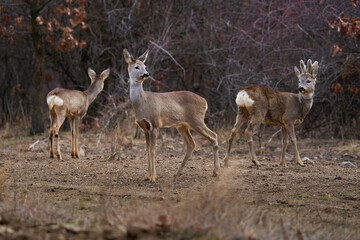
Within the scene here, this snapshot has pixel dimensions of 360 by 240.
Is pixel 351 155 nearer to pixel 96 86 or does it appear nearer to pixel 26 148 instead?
pixel 96 86

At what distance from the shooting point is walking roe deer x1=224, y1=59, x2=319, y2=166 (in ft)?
33.9

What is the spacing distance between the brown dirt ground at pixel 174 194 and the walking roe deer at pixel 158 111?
576mm

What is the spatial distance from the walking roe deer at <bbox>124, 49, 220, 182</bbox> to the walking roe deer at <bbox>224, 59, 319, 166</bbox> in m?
1.75

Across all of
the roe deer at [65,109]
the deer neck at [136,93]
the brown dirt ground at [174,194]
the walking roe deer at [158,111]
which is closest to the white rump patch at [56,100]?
the roe deer at [65,109]

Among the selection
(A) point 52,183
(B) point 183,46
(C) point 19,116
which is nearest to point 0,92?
(C) point 19,116

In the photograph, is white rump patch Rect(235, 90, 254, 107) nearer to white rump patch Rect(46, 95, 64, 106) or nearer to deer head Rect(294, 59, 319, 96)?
deer head Rect(294, 59, 319, 96)

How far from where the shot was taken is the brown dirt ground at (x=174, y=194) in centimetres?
409

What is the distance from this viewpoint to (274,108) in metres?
10.7

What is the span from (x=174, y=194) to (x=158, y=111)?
5.50 feet

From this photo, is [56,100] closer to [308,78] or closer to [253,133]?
[253,133]

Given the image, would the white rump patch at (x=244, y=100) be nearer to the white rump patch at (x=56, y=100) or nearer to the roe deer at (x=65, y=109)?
the roe deer at (x=65, y=109)

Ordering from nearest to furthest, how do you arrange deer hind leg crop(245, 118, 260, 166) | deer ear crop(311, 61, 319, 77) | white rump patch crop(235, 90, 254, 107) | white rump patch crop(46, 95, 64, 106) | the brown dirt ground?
the brown dirt ground < deer hind leg crop(245, 118, 260, 166) < white rump patch crop(235, 90, 254, 107) < white rump patch crop(46, 95, 64, 106) < deer ear crop(311, 61, 319, 77)

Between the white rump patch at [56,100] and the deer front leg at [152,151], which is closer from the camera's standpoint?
the deer front leg at [152,151]

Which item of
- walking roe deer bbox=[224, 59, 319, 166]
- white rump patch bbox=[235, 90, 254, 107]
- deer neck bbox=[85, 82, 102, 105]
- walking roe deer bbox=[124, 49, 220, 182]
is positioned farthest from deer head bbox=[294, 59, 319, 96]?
deer neck bbox=[85, 82, 102, 105]
